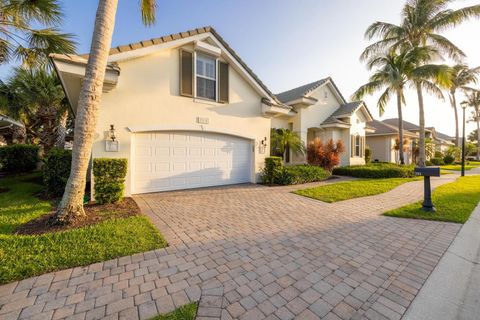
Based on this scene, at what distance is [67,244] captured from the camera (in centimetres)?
362

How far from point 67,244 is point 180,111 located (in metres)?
5.89

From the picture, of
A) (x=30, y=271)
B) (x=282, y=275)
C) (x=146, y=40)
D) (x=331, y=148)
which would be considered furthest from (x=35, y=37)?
(x=331, y=148)

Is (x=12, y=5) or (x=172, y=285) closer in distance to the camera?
(x=172, y=285)

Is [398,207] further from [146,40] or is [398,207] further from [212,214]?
[146,40]

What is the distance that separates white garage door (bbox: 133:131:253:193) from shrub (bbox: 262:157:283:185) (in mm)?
836

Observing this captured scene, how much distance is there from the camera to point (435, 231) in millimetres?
4637

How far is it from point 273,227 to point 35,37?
9820 mm

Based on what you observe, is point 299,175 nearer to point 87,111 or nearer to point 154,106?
point 154,106

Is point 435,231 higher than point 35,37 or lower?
lower

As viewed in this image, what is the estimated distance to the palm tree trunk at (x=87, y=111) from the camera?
14.9 feet

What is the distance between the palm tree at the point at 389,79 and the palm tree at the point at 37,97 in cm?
2109

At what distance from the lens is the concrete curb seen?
2287 mm

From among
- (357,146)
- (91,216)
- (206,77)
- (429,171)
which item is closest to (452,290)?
(429,171)

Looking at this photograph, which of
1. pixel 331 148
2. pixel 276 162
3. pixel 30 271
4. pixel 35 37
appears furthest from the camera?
pixel 331 148
